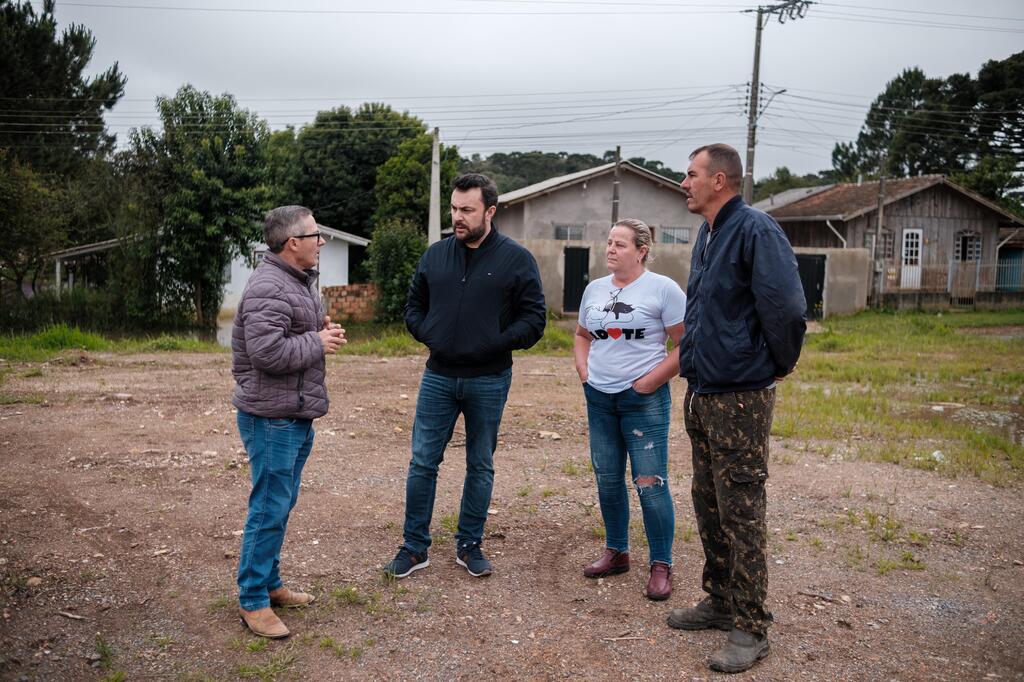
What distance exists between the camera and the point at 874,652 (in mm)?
3951

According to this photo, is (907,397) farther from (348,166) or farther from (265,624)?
(348,166)

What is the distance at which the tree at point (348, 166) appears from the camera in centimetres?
3625

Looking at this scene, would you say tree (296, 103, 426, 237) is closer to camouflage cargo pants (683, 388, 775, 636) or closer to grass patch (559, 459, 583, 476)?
grass patch (559, 459, 583, 476)

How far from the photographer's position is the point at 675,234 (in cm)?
3108

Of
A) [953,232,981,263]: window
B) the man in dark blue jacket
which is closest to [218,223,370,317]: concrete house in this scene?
[953,232,981,263]: window

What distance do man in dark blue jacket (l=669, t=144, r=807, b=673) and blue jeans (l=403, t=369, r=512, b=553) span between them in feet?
3.84

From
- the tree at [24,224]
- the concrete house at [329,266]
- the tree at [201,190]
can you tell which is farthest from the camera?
the concrete house at [329,266]

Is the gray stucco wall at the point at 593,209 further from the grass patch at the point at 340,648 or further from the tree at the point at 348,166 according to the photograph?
the grass patch at the point at 340,648

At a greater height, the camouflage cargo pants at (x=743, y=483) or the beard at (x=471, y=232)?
the beard at (x=471, y=232)

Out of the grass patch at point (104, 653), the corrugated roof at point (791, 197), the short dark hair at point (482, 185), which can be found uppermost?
the corrugated roof at point (791, 197)

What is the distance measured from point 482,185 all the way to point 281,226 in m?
1.15

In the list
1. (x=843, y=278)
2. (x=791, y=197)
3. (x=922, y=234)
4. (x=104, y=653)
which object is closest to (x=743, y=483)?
(x=104, y=653)

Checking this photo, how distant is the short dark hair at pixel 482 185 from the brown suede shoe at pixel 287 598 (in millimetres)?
2249

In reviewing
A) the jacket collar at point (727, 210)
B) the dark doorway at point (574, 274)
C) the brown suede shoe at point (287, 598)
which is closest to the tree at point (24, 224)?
the dark doorway at point (574, 274)
